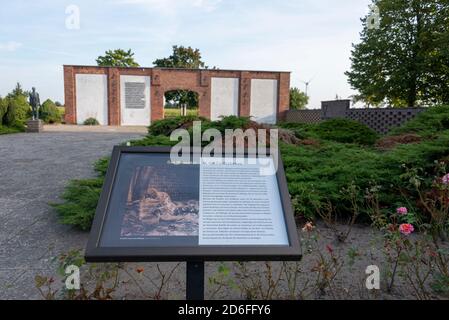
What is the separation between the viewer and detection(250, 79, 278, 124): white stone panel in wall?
2808 cm

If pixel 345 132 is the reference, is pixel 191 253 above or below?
below

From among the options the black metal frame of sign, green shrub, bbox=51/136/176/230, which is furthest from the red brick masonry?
the black metal frame of sign

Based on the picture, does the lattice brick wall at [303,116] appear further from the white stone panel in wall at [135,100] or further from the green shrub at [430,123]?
the green shrub at [430,123]

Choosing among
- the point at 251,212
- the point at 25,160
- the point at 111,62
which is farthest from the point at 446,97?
the point at 111,62

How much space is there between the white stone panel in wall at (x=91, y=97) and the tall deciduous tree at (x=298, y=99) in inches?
868

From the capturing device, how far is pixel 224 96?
91.7ft

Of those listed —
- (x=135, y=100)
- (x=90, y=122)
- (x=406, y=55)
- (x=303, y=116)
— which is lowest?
(x=90, y=122)

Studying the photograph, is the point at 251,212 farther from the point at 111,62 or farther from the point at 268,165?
the point at 111,62

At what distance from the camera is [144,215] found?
1986 mm

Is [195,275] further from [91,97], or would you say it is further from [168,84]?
[91,97]

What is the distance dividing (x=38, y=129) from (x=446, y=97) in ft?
71.2

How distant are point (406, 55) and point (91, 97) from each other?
68.1 feet

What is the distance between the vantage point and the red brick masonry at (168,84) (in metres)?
26.4

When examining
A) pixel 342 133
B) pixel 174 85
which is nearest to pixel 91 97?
pixel 174 85
